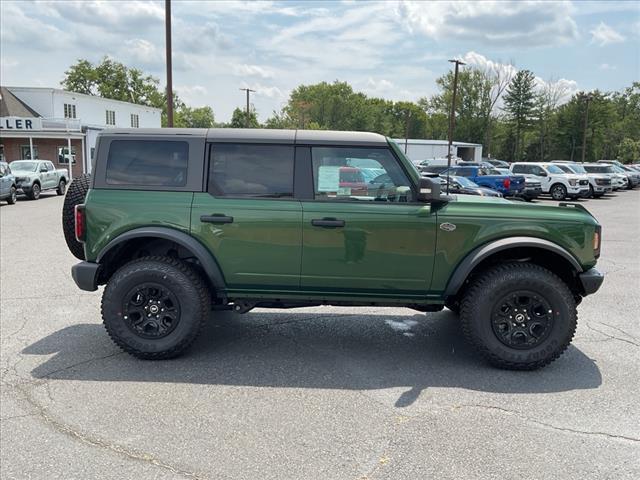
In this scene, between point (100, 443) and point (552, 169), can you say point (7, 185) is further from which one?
point (552, 169)

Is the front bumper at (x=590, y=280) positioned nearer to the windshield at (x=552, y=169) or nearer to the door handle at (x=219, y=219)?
the door handle at (x=219, y=219)

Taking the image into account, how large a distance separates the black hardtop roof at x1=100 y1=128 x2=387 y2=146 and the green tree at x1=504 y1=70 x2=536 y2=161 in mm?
81606

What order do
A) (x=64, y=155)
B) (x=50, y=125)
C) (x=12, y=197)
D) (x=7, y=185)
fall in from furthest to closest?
(x=64, y=155) → (x=50, y=125) → (x=12, y=197) → (x=7, y=185)

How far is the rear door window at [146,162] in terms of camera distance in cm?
464

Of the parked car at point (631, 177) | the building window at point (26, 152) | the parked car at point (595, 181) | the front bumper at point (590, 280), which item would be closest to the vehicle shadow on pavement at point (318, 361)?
the front bumper at point (590, 280)

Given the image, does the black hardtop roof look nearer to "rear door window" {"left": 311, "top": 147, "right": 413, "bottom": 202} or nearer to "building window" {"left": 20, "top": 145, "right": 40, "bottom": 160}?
"rear door window" {"left": 311, "top": 147, "right": 413, "bottom": 202}

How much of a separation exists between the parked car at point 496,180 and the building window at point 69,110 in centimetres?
3288

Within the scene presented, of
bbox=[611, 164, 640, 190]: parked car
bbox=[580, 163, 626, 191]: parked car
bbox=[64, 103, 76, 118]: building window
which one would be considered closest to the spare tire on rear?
bbox=[580, 163, 626, 191]: parked car

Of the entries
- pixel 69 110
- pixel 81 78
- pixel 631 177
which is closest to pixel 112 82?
pixel 81 78

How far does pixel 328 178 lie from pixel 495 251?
59.9 inches

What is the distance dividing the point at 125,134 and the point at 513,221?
344 cm

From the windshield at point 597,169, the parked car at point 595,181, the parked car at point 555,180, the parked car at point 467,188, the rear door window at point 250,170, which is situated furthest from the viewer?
the windshield at point 597,169

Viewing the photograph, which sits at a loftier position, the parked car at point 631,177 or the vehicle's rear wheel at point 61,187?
the parked car at point 631,177

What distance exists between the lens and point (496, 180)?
22.8 meters
